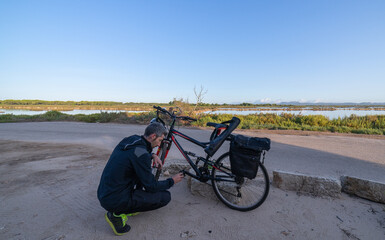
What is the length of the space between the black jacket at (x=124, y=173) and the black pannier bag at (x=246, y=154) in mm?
1229

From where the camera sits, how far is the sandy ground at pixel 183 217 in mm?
2504

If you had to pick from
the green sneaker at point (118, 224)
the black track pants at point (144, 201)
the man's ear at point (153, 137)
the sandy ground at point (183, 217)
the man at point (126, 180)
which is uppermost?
the man's ear at point (153, 137)

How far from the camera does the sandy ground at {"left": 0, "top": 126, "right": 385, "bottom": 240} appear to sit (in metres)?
2.50

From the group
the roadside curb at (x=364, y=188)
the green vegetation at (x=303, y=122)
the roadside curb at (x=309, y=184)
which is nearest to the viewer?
the roadside curb at (x=364, y=188)

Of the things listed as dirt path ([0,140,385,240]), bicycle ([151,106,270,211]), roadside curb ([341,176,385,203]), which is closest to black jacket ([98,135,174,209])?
dirt path ([0,140,385,240])

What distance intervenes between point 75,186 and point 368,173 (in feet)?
22.0

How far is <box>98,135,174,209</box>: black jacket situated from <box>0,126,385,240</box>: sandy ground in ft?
1.70

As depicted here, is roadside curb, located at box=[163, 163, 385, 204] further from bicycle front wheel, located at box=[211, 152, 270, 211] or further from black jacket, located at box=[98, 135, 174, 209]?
black jacket, located at box=[98, 135, 174, 209]

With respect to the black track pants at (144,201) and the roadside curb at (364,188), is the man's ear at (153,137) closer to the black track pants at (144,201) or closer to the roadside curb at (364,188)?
the black track pants at (144,201)

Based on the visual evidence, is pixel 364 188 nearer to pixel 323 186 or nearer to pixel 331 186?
pixel 331 186

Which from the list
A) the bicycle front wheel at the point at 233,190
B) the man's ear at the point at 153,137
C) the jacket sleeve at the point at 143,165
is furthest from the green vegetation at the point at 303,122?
the jacket sleeve at the point at 143,165

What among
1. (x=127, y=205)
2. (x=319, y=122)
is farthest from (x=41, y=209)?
(x=319, y=122)

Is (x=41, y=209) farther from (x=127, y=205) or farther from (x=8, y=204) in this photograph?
(x=127, y=205)

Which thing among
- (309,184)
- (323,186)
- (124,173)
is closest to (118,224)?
(124,173)
